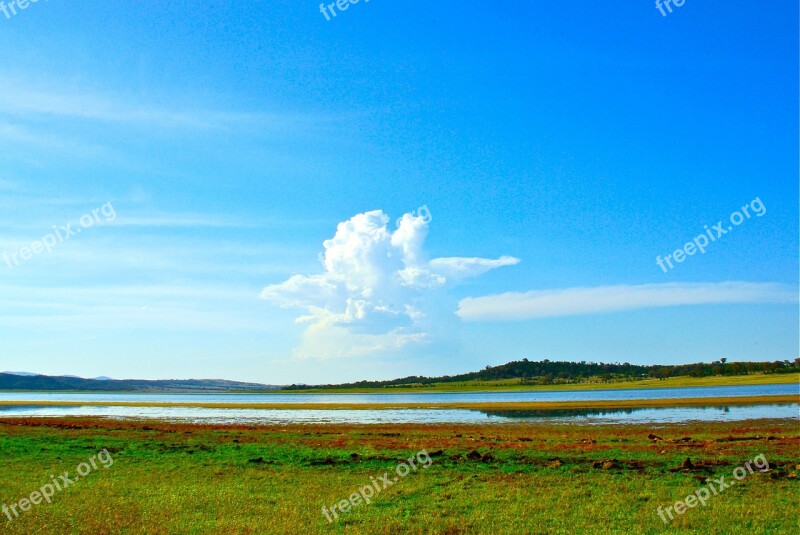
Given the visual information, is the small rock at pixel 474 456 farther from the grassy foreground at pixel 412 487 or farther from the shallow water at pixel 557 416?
the shallow water at pixel 557 416

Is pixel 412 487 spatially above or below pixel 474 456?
above

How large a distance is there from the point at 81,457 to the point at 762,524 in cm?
3087

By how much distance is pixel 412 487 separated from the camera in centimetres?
2136

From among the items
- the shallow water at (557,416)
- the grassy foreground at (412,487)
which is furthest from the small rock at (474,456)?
the shallow water at (557,416)

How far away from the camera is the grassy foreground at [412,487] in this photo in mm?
15891

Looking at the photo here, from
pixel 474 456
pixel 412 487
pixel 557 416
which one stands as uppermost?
pixel 412 487

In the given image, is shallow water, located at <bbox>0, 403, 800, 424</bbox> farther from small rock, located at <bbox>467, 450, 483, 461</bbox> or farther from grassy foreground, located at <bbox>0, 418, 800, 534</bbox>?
small rock, located at <bbox>467, 450, 483, 461</bbox>

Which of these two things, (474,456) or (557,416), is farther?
(557,416)

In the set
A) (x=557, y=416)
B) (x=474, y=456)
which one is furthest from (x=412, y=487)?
(x=557, y=416)

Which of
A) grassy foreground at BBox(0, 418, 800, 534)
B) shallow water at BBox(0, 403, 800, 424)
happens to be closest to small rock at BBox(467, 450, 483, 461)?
grassy foreground at BBox(0, 418, 800, 534)

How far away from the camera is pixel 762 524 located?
15.4m

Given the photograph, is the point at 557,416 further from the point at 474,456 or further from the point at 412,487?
the point at 412,487

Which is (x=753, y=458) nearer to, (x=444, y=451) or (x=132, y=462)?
(x=444, y=451)

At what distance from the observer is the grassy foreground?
1589cm
